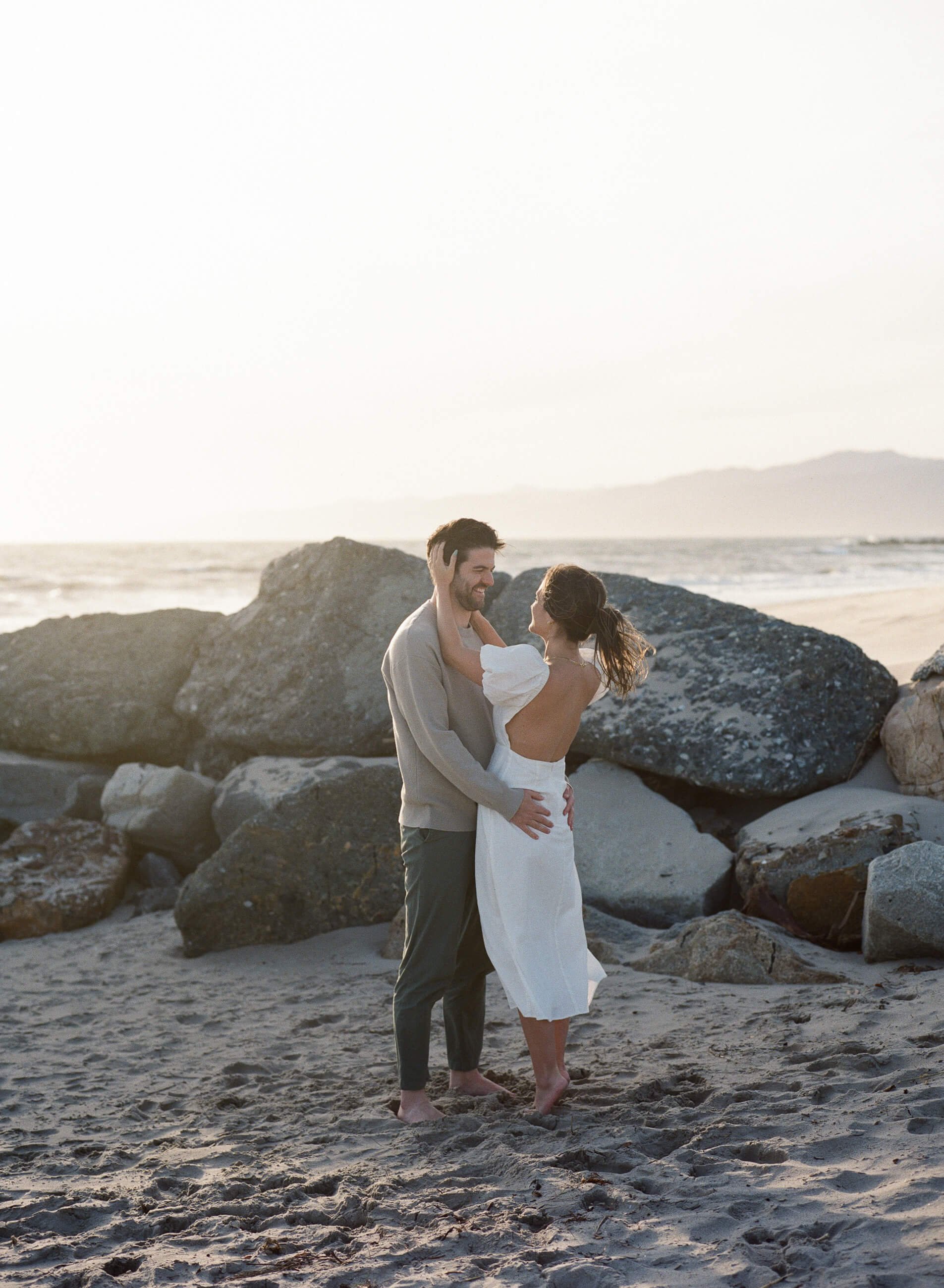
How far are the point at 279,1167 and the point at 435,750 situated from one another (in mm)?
1422

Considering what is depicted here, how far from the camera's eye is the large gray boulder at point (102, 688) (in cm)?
797

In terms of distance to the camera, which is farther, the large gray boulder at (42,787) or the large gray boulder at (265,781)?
the large gray boulder at (42,787)

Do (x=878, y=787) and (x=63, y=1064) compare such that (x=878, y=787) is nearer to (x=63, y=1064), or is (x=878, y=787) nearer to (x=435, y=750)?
(x=435, y=750)

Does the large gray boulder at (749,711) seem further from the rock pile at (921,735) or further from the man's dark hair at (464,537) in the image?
the man's dark hair at (464,537)

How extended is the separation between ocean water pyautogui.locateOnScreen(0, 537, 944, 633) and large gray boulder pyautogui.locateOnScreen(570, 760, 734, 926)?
867cm

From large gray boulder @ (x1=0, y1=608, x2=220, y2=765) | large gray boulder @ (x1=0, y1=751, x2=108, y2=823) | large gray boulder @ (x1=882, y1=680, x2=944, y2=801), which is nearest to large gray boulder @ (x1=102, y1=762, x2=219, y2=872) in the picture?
large gray boulder @ (x1=0, y1=751, x2=108, y2=823)

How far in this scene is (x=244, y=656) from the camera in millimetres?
7770

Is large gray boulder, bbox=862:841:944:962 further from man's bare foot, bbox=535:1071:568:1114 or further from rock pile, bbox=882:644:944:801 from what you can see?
man's bare foot, bbox=535:1071:568:1114

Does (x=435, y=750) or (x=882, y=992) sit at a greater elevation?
(x=435, y=750)

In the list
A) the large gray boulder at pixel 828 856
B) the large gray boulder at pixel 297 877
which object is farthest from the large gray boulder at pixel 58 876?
the large gray boulder at pixel 828 856

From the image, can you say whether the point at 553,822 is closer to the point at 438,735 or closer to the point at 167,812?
the point at 438,735

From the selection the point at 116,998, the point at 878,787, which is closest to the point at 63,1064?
the point at 116,998

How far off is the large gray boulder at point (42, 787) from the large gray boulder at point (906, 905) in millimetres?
5275

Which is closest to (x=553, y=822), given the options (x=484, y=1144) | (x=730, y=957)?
(x=484, y=1144)
